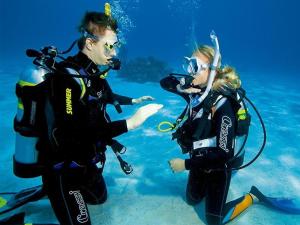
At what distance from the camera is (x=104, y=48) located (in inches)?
134

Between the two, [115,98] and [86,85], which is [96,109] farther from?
[115,98]

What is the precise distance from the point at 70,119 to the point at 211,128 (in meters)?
1.97

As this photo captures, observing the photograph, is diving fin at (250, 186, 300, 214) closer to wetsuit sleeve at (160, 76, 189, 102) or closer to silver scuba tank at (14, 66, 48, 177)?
wetsuit sleeve at (160, 76, 189, 102)

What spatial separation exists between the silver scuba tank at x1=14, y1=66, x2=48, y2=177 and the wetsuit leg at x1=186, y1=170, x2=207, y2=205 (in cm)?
251

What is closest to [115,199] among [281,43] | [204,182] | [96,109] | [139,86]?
[204,182]

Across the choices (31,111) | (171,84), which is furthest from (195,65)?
(31,111)

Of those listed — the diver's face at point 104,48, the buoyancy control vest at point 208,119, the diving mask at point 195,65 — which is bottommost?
the buoyancy control vest at point 208,119

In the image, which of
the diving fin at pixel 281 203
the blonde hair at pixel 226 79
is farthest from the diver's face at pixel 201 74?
Answer: the diving fin at pixel 281 203

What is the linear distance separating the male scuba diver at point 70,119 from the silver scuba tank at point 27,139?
10 mm

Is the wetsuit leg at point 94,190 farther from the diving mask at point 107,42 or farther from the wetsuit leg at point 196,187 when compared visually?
the diving mask at point 107,42

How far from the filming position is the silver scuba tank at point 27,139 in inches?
113

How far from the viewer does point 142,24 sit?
182125 mm

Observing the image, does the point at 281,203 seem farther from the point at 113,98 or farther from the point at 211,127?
the point at 113,98

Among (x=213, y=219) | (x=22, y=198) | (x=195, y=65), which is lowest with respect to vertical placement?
(x=213, y=219)
